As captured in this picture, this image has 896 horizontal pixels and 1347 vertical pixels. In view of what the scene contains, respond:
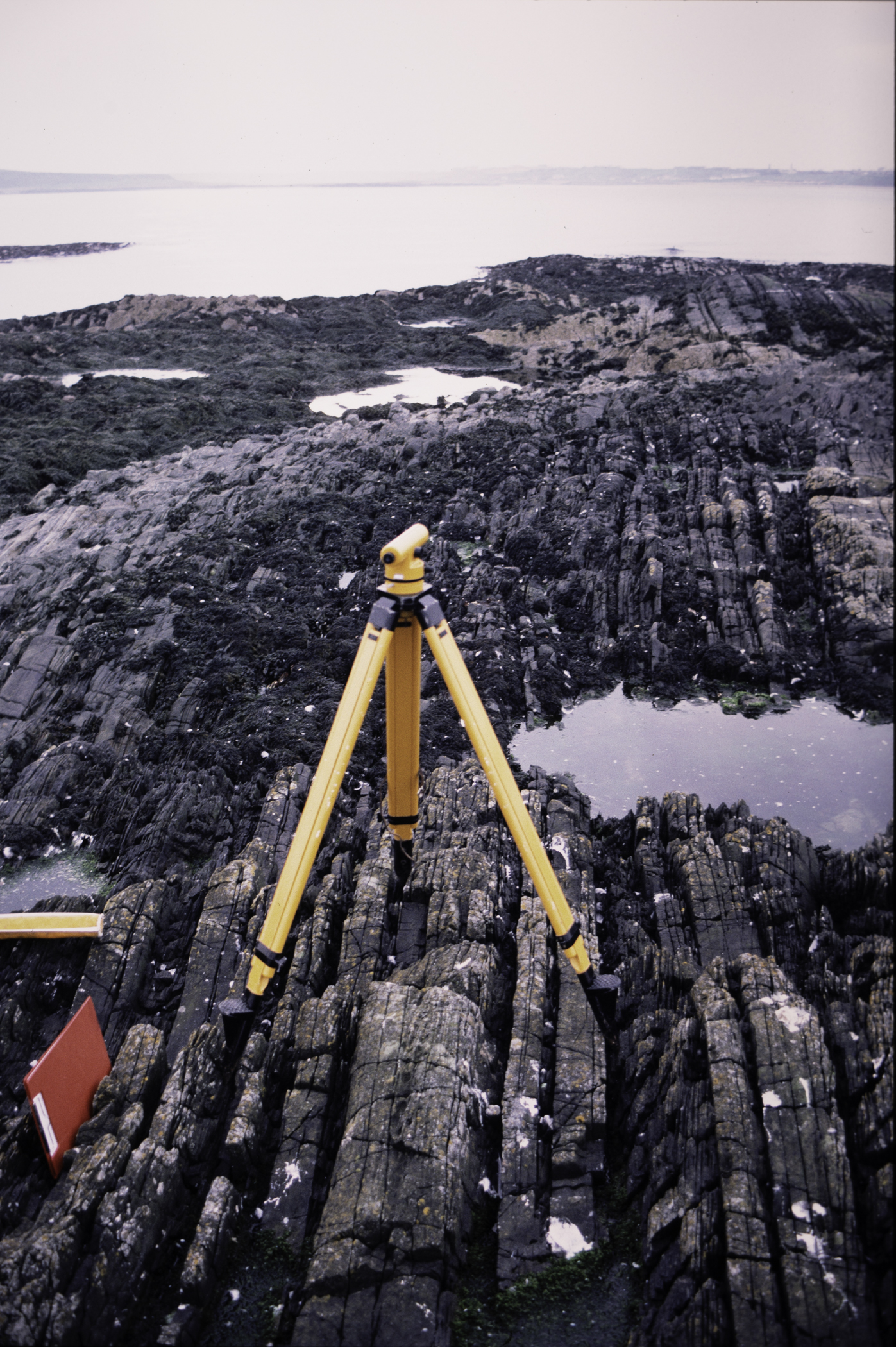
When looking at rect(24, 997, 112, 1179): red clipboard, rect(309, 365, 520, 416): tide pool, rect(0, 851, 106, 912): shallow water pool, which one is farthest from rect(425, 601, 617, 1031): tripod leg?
rect(309, 365, 520, 416): tide pool

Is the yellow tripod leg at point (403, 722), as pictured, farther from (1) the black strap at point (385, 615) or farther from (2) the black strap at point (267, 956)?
(2) the black strap at point (267, 956)

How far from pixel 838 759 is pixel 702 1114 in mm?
2414

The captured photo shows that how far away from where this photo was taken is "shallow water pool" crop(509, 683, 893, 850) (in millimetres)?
3998

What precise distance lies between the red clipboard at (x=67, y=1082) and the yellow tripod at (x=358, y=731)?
647 mm

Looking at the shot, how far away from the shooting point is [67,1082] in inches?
143

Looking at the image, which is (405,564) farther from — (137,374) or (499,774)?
(137,374)

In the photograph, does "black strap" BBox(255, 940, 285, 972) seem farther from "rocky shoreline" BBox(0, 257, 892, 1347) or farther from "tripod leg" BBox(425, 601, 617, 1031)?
"tripod leg" BBox(425, 601, 617, 1031)

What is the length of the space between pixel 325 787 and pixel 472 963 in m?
1.52

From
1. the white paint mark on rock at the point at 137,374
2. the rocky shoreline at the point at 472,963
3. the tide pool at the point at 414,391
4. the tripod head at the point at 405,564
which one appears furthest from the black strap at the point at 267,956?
the white paint mark on rock at the point at 137,374

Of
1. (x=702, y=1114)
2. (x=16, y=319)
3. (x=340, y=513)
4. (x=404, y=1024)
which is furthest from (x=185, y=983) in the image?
(x=16, y=319)

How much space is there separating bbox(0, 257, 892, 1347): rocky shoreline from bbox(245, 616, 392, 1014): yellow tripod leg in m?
0.80

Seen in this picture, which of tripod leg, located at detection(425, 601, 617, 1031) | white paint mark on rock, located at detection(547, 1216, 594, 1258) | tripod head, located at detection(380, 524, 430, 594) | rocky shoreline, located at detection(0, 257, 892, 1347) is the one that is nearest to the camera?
rocky shoreline, located at detection(0, 257, 892, 1347)

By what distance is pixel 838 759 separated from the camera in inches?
189

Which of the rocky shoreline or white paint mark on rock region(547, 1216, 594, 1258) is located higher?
the rocky shoreline
